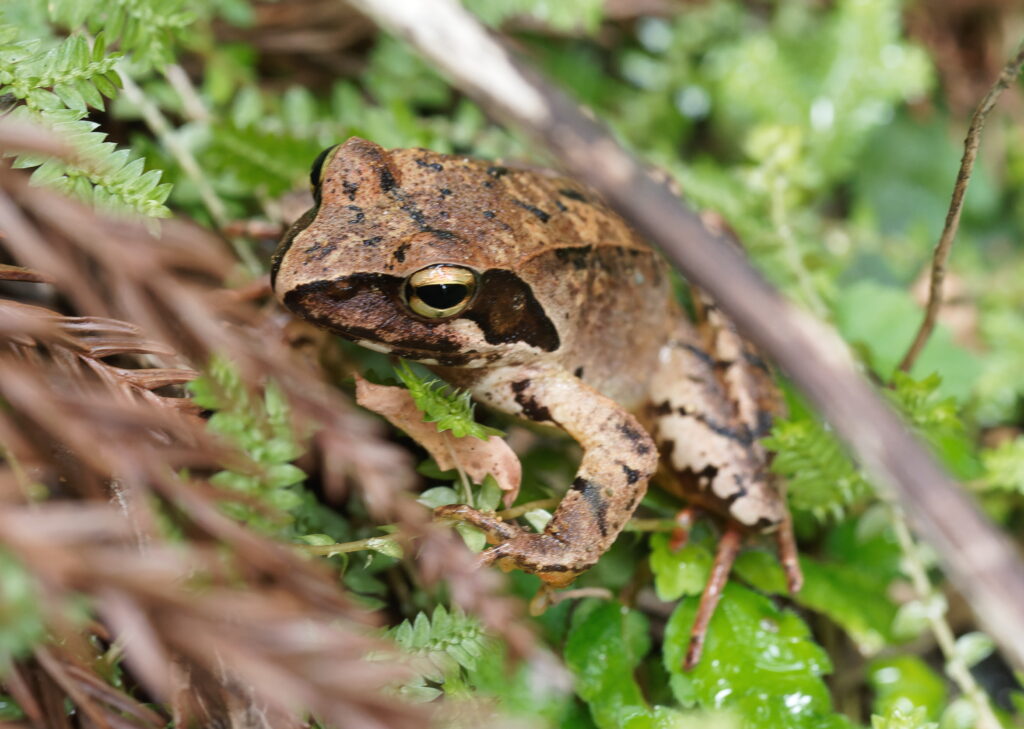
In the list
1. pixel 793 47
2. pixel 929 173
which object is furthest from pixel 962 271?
pixel 793 47

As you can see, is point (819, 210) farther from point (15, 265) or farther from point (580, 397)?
point (15, 265)

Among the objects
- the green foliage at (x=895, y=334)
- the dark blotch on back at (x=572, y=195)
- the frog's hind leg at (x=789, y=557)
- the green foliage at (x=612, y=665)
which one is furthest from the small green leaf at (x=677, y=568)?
the green foliage at (x=895, y=334)

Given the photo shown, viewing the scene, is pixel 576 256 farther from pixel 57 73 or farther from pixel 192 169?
pixel 57 73

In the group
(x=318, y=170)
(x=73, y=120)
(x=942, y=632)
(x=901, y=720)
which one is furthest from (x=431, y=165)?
(x=942, y=632)

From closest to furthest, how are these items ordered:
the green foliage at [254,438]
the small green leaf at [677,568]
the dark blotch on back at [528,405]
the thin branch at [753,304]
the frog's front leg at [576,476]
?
1. the thin branch at [753,304]
2. the green foliage at [254,438]
3. the frog's front leg at [576,476]
4. the small green leaf at [677,568]
5. the dark blotch on back at [528,405]

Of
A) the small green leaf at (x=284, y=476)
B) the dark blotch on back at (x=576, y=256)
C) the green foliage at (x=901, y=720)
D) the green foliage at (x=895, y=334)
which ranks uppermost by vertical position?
the green foliage at (x=895, y=334)

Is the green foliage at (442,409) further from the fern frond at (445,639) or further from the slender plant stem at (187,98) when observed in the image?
the slender plant stem at (187,98)

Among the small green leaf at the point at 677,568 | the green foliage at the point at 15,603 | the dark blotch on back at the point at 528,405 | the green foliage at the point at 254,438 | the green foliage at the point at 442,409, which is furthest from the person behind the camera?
the dark blotch on back at the point at 528,405

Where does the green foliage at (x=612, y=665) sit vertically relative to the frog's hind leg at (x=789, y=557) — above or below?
below

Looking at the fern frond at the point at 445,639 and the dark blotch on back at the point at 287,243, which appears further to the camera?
the dark blotch on back at the point at 287,243
